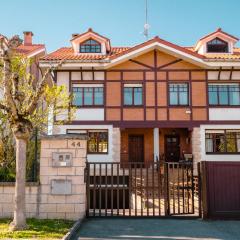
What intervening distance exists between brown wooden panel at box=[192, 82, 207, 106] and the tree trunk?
46.7ft

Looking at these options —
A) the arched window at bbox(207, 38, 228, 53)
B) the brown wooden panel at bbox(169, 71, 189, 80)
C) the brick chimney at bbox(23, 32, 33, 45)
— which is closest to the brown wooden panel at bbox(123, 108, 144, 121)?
the brown wooden panel at bbox(169, 71, 189, 80)

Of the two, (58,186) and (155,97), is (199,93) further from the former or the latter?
(58,186)

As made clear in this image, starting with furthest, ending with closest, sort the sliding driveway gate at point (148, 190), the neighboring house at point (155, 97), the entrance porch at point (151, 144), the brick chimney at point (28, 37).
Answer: the brick chimney at point (28, 37) < the entrance porch at point (151, 144) < the neighboring house at point (155, 97) < the sliding driveway gate at point (148, 190)

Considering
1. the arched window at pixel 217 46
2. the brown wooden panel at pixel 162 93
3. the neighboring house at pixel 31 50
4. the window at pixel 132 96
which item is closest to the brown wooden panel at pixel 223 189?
the brown wooden panel at pixel 162 93

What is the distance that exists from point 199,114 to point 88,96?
21.2ft

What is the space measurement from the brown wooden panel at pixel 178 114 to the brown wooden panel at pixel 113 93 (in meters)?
3.07

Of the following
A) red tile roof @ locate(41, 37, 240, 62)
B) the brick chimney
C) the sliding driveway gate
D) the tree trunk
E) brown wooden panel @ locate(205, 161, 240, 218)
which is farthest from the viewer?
the brick chimney

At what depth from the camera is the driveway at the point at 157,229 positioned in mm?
8180

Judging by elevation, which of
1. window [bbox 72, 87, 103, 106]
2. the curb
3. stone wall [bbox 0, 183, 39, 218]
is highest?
window [bbox 72, 87, 103, 106]

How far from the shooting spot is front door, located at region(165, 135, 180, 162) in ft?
77.4

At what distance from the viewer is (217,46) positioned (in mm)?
23062

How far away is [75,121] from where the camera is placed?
20.9m

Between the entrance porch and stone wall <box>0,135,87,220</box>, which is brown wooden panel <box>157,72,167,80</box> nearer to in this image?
the entrance porch

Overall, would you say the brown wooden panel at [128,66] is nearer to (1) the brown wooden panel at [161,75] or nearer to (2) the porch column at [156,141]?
(1) the brown wooden panel at [161,75]
